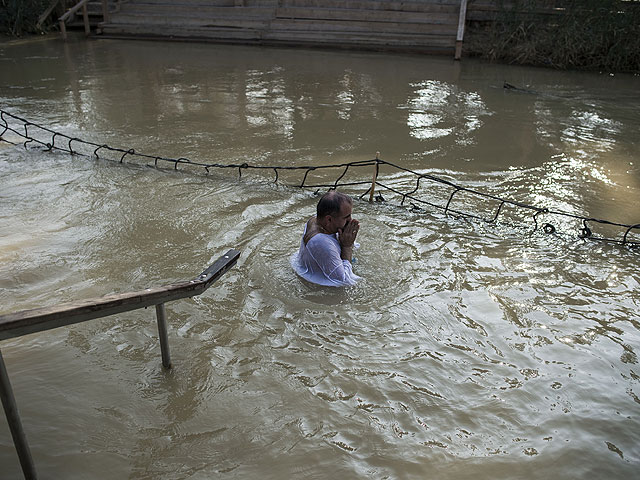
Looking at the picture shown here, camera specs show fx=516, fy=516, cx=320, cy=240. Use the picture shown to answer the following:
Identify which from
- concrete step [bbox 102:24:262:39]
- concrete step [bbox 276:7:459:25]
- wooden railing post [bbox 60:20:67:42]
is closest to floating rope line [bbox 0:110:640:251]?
concrete step [bbox 102:24:262:39]

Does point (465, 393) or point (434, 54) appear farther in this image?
point (434, 54)

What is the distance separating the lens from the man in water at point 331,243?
4211 mm

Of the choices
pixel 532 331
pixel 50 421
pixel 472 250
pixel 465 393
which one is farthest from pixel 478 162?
pixel 50 421

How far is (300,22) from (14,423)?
649 inches

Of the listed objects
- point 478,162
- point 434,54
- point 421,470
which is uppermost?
point 434,54

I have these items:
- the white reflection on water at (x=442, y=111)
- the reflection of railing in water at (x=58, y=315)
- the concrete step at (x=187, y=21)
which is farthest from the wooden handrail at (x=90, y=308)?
the concrete step at (x=187, y=21)

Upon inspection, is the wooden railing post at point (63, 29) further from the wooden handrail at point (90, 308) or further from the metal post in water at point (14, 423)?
the metal post in water at point (14, 423)

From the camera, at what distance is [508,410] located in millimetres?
3244

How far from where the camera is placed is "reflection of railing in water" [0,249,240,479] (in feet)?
7.18

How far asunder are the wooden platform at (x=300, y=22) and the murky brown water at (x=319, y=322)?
798cm

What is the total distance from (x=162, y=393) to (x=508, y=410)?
2188mm

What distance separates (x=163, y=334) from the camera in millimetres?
3225

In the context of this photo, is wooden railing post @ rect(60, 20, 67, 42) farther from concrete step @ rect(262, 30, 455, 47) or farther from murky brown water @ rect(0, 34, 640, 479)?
murky brown water @ rect(0, 34, 640, 479)

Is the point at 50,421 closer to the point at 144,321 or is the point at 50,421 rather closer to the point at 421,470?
the point at 144,321
